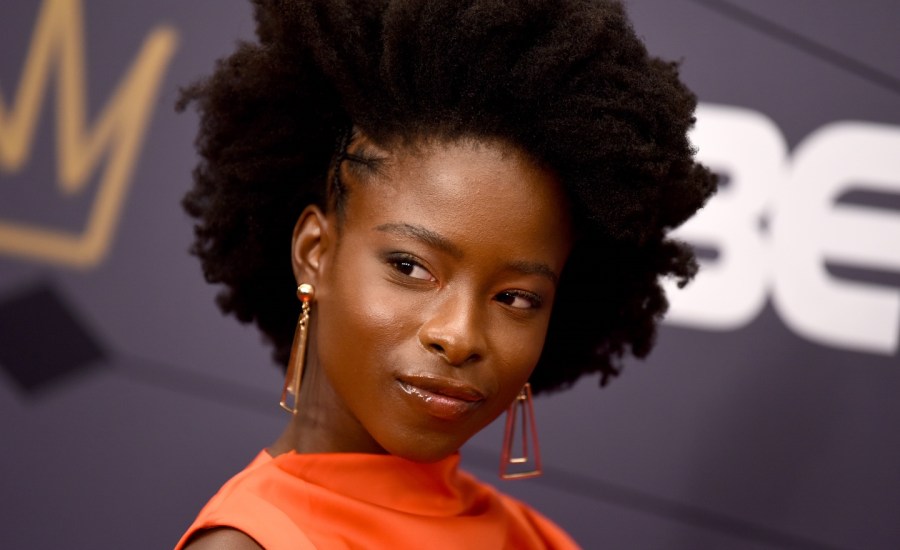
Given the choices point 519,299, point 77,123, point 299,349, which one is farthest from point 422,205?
point 77,123

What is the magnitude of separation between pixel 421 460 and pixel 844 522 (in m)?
0.97

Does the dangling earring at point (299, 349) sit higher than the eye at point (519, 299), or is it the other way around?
the eye at point (519, 299)

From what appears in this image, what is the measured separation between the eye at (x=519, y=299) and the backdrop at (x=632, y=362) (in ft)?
2.41

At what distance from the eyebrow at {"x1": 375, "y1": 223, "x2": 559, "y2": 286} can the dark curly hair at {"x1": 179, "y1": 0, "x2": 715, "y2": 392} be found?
3.7 inches

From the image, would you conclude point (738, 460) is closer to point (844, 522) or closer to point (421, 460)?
point (844, 522)

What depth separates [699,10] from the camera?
5.64 ft

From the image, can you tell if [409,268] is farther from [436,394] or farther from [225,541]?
[225,541]

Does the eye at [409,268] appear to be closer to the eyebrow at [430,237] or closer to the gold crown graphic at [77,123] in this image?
the eyebrow at [430,237]

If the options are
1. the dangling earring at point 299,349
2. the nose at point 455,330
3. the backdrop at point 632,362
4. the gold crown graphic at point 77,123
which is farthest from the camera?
the gold crown graphic at point 77,123

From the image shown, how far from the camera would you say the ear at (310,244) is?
1.09 metres

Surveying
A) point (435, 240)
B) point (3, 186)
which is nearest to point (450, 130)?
point (435, 240)

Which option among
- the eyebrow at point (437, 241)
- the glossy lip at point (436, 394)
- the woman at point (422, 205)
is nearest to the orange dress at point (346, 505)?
the woman at point (422, 205)

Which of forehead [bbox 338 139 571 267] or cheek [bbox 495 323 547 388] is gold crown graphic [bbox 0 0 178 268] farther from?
cheek [bbox 495 323 547 388]

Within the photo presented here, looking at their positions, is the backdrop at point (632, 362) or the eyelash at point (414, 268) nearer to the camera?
the eyelash at point (414, 268)
